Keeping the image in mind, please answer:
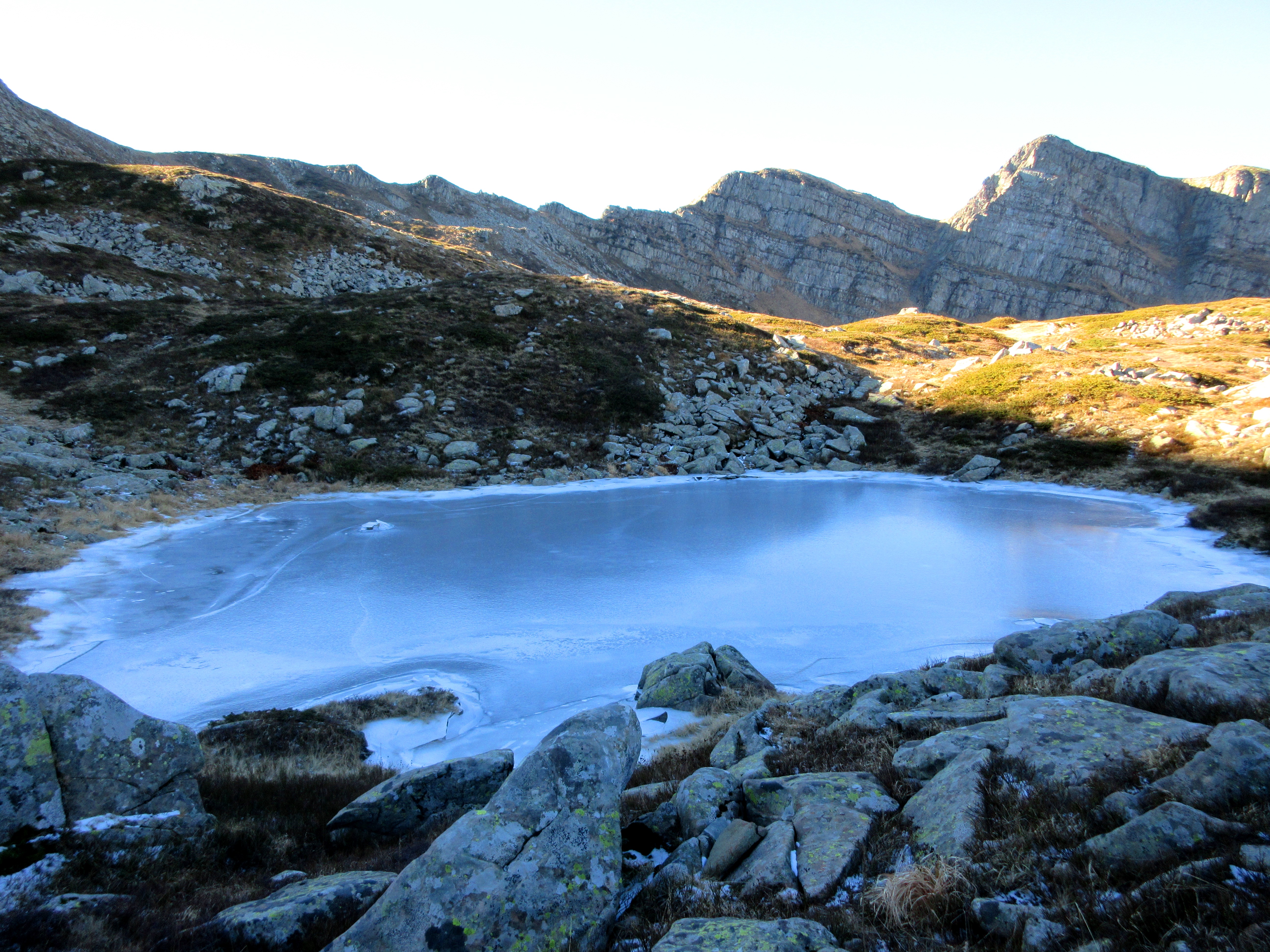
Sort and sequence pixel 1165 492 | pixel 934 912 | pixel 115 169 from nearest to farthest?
pixel 934 912 → pixel 1165 492 → pixel 115 169

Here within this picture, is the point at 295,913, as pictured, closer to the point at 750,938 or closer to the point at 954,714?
the point at 750,938

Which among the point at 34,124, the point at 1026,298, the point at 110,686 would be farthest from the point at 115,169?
the point at 1026,298

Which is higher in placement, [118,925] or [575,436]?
Answer: [575,436]

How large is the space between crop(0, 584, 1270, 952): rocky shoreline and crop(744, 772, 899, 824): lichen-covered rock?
26mm

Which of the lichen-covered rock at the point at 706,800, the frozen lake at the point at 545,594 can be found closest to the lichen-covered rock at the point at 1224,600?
the frozen lake at the point at 545,594

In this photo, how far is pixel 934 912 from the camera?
360 cm

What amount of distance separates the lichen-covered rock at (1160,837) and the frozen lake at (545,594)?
701 centimetres

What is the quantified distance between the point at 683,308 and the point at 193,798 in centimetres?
5180

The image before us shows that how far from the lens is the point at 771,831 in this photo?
16.5 feet

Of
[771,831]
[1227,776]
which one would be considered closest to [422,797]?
[771,831]

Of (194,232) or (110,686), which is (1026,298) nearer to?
(194,232)

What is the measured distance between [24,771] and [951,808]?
7299 mm

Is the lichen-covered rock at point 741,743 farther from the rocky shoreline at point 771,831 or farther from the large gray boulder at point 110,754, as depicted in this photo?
the large gray boulder at point 110,754

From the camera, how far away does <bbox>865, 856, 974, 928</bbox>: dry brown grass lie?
362 cm
